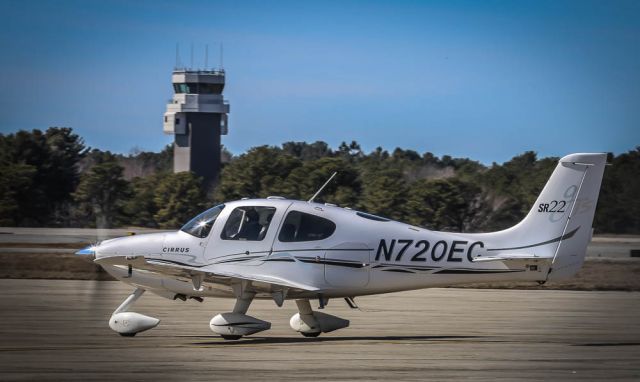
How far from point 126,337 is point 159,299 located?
722cm

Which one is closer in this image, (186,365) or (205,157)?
(186,365)

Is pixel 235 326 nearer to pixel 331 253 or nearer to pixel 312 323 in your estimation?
pixel 312 323

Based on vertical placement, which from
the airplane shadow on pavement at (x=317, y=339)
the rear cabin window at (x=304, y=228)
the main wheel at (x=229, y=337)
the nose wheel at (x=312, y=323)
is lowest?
the airplane shadow on pavement at (x=317, y=339)

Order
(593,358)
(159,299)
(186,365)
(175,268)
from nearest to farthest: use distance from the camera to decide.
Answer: (186,365) → (593,358) → (175,268) → (159,299)

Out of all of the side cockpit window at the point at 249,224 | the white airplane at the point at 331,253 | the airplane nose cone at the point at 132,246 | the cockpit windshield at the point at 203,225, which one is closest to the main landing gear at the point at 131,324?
the white airplane at the point at 331,253

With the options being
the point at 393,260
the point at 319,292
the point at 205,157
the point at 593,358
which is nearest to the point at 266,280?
the point at 319,292

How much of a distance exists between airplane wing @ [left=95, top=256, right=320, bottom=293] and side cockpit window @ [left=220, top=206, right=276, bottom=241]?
58cm

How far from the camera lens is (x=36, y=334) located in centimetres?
1555

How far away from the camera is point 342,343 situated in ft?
50.1

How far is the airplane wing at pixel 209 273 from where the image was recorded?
15133 mm

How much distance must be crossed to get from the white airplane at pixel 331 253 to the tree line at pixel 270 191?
27.9 metres

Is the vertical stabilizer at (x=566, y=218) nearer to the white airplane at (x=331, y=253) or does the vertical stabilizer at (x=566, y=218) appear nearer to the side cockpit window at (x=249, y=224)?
the white airplane at (x=331, y=253)

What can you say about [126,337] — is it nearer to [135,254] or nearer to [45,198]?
[135,254]

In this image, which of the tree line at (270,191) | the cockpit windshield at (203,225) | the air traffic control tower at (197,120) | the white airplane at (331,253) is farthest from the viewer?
the air traffic control tower at (197,120)
